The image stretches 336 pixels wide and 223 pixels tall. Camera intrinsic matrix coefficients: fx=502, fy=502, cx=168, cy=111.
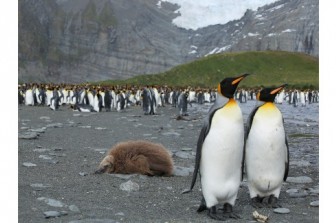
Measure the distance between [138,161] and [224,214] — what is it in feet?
3.00

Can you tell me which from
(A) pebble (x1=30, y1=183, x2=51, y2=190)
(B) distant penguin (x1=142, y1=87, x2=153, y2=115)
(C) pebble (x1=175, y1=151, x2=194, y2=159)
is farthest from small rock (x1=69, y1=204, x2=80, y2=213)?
(B) distant penguin (x1=142, y1=87, x2=153, y2=115)

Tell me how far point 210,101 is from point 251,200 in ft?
52.1

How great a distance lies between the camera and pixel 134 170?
10.00ft

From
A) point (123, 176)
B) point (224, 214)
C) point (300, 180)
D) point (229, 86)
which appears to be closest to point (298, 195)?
point (300, 180)

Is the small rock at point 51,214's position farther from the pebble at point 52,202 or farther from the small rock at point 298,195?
the small rock at point 298,195

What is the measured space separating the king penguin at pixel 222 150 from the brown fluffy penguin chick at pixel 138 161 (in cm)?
80

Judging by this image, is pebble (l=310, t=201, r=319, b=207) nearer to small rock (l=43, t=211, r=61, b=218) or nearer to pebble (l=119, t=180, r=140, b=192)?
pebble (l=119, t=180, r=140, b=192)

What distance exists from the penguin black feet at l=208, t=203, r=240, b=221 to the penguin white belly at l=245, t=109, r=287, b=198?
27 centimetres

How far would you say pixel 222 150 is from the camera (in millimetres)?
2246

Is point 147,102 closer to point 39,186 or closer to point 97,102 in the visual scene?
point 97,102

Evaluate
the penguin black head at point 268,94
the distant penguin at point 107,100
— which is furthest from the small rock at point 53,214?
the distant penguin at point 107,100

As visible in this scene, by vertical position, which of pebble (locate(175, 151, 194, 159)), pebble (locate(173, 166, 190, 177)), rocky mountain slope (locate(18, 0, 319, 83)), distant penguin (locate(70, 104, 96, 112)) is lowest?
pebble (locate(173, 166, 190, 177))

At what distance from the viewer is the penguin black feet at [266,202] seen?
2.42 meters

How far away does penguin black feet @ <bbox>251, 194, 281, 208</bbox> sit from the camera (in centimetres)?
242
